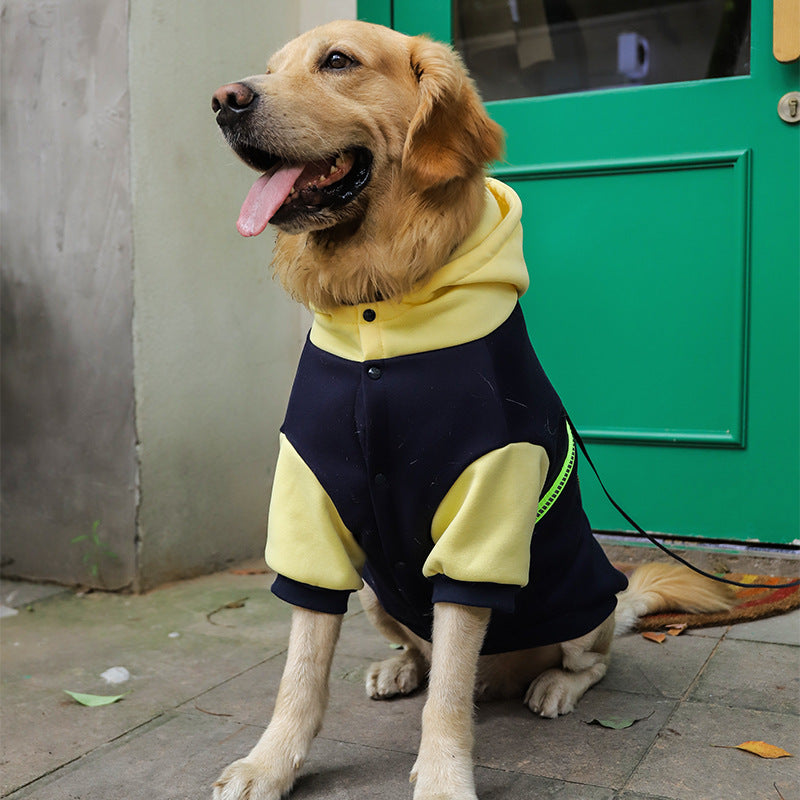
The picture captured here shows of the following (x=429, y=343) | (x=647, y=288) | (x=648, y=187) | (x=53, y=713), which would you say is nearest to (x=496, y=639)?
(x=429, y=343)

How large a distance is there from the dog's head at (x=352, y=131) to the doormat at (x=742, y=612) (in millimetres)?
1600

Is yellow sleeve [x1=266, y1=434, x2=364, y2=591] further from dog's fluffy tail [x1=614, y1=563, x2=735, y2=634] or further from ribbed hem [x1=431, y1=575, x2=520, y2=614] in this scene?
dog's fluffy tail [x1=614, y1=563, x2=735, y2=634]

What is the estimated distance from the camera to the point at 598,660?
2346 mm

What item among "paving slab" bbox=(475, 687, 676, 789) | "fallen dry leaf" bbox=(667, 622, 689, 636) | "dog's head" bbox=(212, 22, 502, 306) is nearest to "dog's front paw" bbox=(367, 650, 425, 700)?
"paving slab" bbox=(475, 687, 676, 789)

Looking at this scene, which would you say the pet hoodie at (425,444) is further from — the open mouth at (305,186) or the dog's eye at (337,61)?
the dog's eye at (337,61)

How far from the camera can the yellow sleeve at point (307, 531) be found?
6.06 feet

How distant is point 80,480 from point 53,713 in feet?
3.82

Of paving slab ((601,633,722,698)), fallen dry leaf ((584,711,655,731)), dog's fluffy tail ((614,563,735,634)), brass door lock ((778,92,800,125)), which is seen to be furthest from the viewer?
brass door lock ((778,92,800,125))

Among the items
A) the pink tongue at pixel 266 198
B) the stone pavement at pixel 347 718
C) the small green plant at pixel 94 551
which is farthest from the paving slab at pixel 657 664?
the small green plant at pixel 94 551

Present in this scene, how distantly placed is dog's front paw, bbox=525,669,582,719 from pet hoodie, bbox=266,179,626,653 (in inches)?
18.3

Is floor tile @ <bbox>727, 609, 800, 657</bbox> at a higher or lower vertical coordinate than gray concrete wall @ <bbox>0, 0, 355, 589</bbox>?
lower

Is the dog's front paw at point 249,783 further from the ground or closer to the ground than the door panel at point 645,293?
closer to the ground

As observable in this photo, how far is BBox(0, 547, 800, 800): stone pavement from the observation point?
1.87 meters

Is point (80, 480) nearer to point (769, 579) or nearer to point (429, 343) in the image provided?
point (429, 343)
